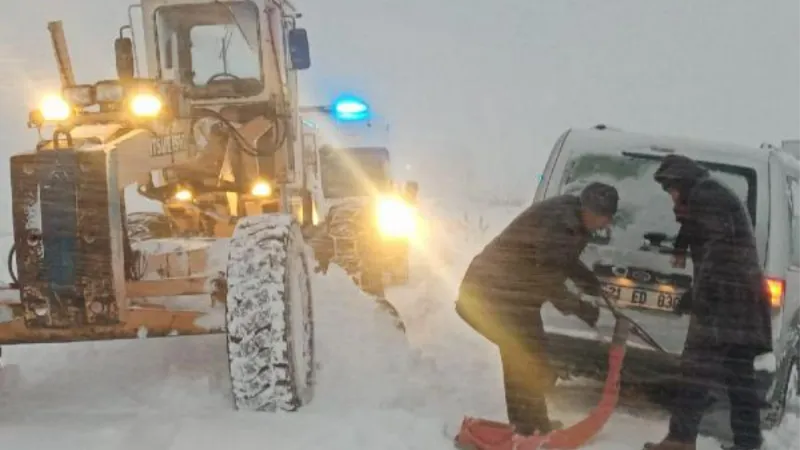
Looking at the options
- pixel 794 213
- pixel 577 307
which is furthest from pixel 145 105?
pixel 794 213

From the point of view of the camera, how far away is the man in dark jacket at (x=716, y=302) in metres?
4.55

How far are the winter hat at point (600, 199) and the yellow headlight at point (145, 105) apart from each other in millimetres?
2509

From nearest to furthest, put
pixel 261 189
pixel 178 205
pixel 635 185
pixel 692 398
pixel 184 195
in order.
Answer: pixel 692 398 < pixel 635 185 < pixel 184 195 < pixel 178 205 < pixel 261 189

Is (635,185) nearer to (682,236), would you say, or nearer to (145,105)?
(682,236)

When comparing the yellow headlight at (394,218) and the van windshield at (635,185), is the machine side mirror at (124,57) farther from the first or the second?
the yellow headlight at (394,218)

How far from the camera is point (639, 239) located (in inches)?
207

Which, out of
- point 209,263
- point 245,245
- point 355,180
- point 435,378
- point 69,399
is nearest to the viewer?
point 245,245

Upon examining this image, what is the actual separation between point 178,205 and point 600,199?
140 inches

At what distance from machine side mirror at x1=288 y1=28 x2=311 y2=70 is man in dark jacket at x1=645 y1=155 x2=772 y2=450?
129 inches

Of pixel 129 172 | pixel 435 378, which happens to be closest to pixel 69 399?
pixel 129 172

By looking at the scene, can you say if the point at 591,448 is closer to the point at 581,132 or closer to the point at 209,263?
the point at 581,132

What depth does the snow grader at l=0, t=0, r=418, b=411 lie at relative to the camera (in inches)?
161

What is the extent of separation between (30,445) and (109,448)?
40 centimetres

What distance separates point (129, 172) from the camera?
15.1ft
